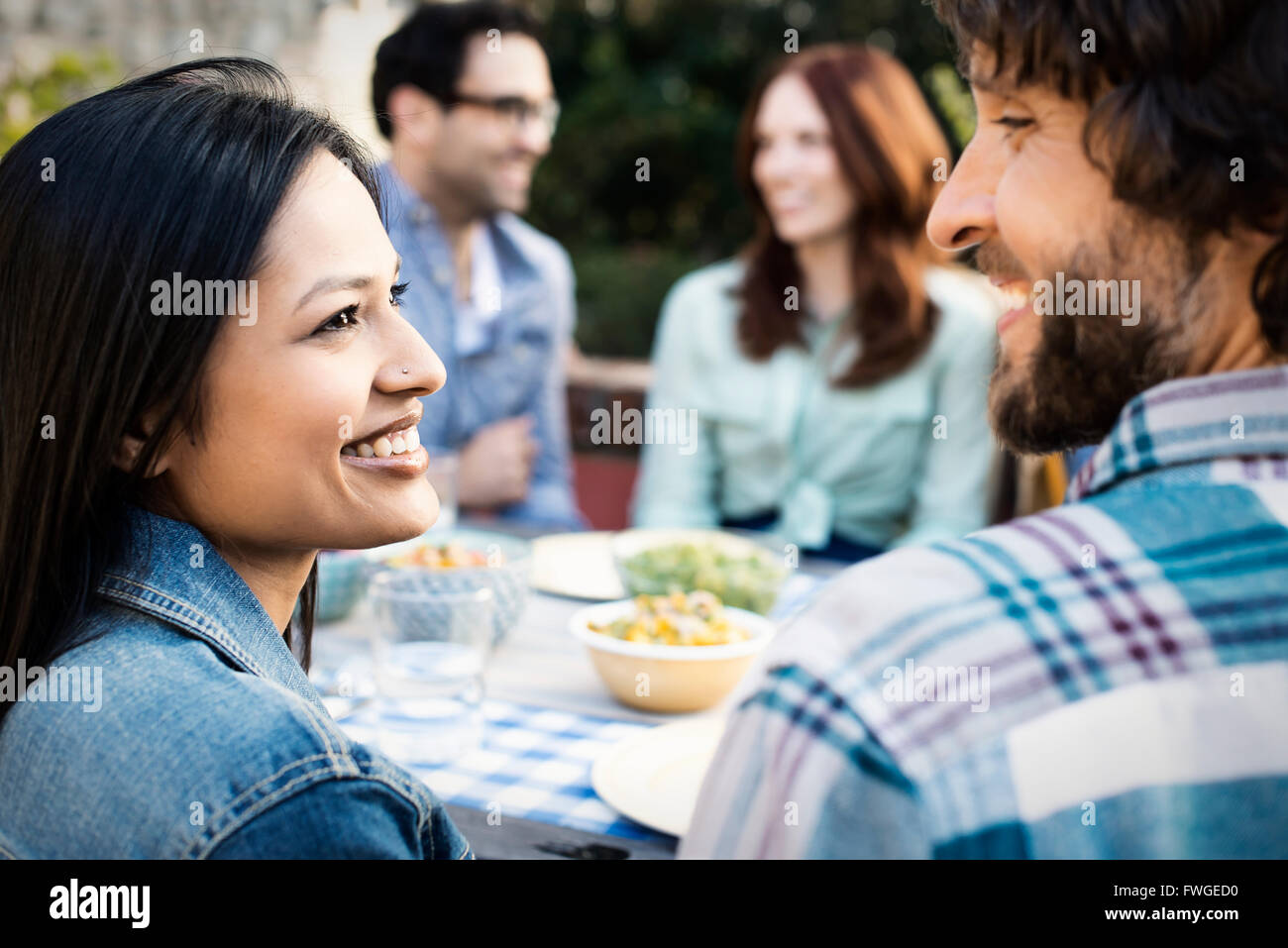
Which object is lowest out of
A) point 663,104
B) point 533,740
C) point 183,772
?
point 533,740

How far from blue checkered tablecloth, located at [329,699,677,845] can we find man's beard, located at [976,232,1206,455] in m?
0.62

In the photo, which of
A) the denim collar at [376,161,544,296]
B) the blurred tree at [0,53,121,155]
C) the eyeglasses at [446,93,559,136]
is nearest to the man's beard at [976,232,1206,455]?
the denim collar at [376,161,544,296]

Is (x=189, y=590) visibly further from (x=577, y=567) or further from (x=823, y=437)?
(x=823, y=437)

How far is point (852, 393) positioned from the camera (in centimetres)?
343

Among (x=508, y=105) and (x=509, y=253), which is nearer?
(x=508, y=105)

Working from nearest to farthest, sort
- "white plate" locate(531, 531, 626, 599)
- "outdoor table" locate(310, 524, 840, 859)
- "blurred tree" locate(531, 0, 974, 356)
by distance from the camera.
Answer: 1. "outdoor table" locate(310, 524, 840, 859)
2. "white plate" locate(531, 531, 626, 599)
3. "blurred tree" locate(531, 0, 974, 356)

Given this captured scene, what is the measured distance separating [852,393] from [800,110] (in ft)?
2.94

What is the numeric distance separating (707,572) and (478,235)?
218 cm

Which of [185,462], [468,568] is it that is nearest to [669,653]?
[468,568]

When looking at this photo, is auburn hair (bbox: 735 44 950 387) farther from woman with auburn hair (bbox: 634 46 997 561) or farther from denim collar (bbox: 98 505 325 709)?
denim collar (bbox: 98 505 325 709)

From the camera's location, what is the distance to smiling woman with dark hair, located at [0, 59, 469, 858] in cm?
89

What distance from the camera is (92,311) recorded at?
103 centimetres

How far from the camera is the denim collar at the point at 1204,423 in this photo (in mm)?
871
